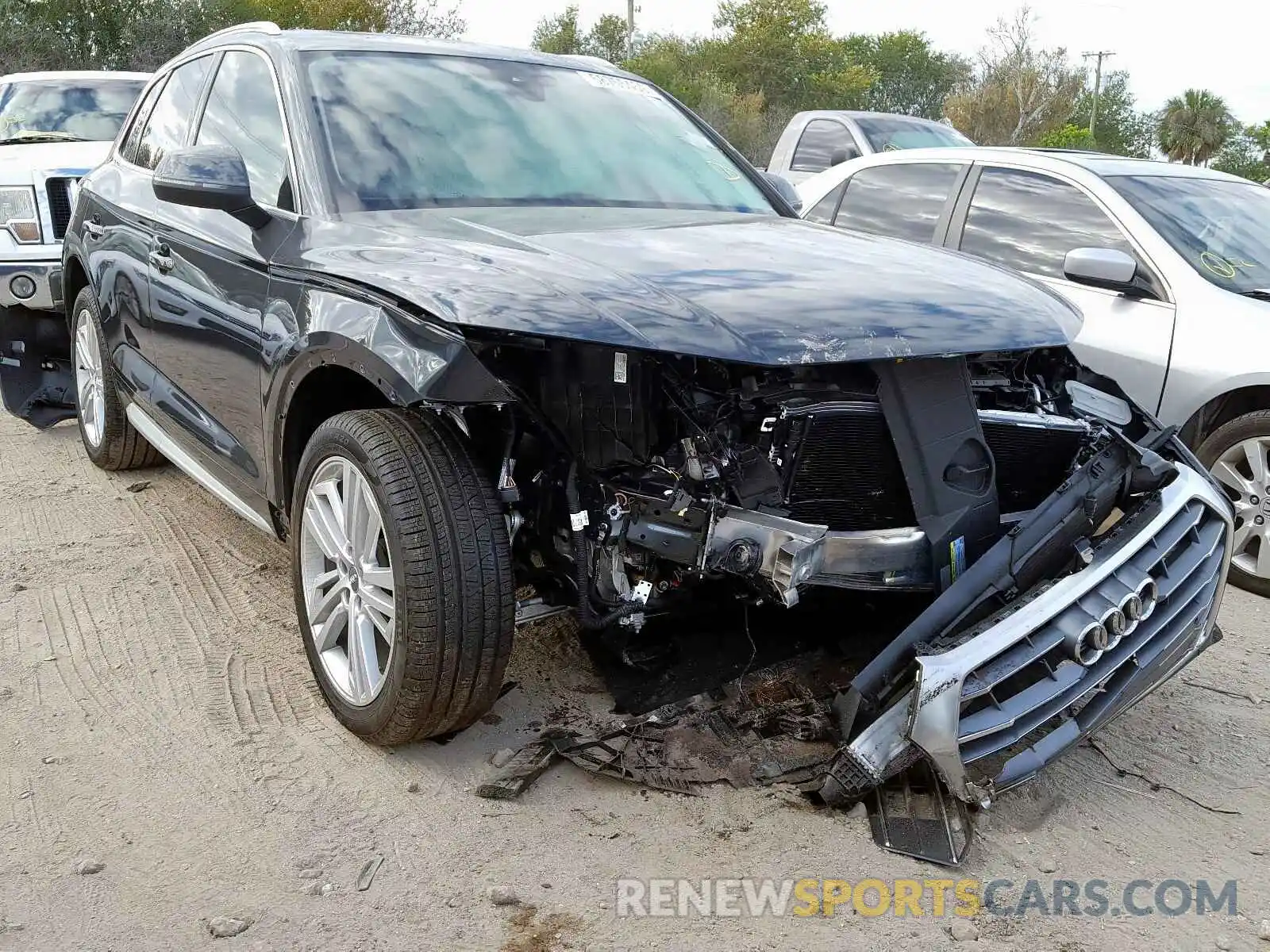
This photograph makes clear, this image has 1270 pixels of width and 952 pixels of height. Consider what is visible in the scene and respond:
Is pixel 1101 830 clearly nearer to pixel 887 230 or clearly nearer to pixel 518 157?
pixel 518 157

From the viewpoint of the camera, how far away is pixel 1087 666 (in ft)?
8.39

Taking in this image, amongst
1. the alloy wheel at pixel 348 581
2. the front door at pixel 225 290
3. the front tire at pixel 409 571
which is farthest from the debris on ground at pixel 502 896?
the front door at pixel 225 290

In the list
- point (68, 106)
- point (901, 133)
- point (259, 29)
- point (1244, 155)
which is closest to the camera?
point (259, 29)

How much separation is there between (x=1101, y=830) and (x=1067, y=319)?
1.31m

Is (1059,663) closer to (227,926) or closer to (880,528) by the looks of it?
(880,528)

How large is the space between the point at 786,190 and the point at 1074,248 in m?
1.58

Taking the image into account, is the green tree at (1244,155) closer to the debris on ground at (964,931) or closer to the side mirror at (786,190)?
the side mirror at (786,190)

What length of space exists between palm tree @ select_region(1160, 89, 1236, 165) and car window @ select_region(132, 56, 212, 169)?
2318 inches

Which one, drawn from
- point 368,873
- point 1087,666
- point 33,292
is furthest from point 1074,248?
point 33,292

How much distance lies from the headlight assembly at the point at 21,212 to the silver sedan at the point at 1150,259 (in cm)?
468

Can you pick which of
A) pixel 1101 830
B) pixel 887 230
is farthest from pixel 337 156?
pixel 887 230

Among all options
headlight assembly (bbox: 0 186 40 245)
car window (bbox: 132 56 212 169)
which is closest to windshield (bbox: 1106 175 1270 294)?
car window (bbox: 132 56 212 169)

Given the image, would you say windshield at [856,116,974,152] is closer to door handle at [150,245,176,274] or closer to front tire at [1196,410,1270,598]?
front tire at [1196,410,1270,598]

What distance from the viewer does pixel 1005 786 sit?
2.50m
